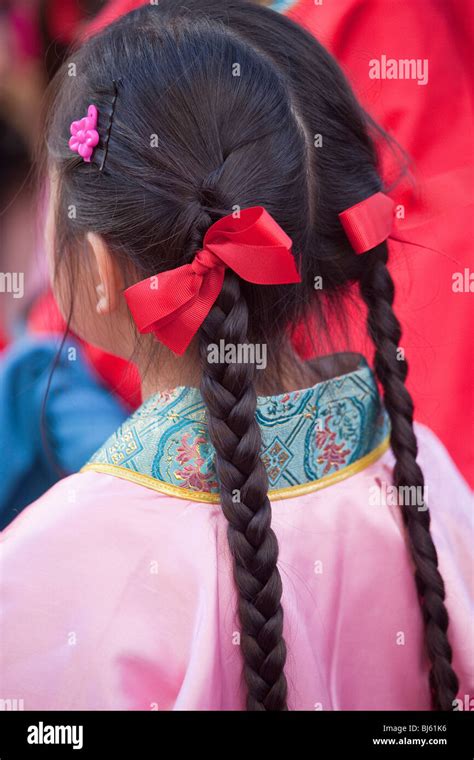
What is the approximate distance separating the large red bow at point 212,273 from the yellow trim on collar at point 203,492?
5.0 inches

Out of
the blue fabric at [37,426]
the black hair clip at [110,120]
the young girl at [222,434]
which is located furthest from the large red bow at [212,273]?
the blue fabric at [37,426]

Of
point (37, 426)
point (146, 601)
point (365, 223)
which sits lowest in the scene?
point (146, 601)

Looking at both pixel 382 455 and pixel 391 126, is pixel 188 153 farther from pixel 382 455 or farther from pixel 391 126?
pixel 391 126

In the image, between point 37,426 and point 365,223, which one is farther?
point 37,426

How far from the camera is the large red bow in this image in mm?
615

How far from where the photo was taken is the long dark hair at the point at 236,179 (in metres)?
0.64

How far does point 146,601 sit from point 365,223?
1.32ft

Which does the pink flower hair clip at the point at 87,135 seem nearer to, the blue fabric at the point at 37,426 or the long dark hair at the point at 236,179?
the long dark hair at the point at 236,179

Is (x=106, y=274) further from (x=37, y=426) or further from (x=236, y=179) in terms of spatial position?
(x=37, y=426)

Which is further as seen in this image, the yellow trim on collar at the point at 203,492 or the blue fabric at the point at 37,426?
the blue fabric at the point at 37,426

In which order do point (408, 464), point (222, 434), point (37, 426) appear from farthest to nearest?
point (37, 426), point (408, 464), point (222, 434)

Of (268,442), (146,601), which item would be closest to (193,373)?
(268,442)

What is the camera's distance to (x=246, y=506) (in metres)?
0.64
